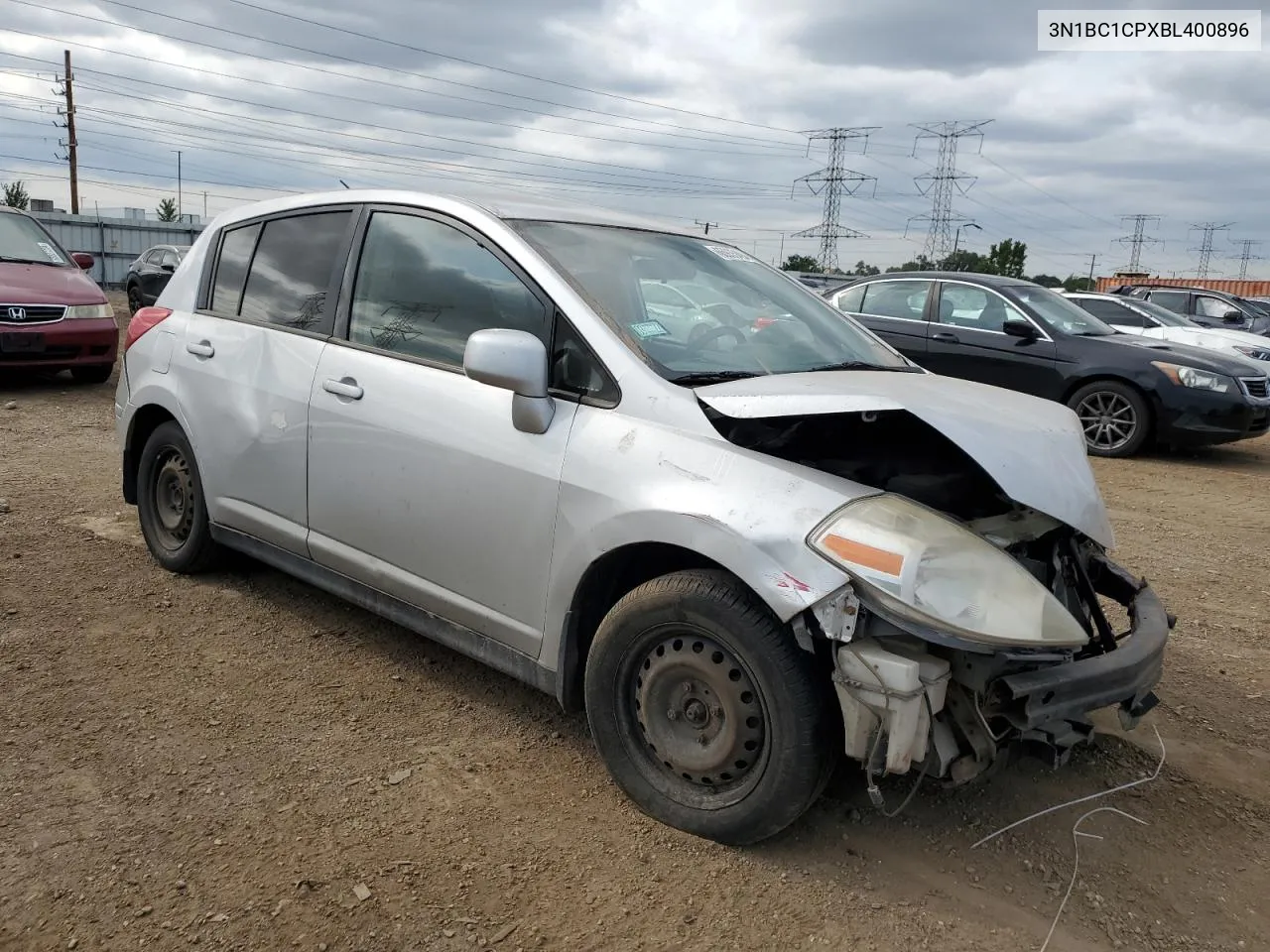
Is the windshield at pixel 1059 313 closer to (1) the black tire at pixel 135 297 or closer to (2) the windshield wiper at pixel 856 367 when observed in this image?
(2) the windshield wiper at pixel 856 367

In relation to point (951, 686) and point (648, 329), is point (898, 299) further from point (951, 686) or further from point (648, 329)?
point (951, 686)

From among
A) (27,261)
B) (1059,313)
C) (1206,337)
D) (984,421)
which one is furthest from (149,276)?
(984,421)

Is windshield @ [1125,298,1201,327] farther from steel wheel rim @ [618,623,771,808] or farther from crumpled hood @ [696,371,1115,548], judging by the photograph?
steel wheel rim @ [618,623,771,808]

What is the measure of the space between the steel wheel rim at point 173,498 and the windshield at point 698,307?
2.18 m

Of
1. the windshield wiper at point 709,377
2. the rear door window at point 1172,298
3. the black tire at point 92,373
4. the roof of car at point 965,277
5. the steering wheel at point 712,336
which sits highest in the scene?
the rear door window at point 1172,298

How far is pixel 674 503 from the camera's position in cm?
263

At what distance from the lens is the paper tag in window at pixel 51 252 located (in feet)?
33.7

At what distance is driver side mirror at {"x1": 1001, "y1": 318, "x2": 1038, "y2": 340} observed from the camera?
30.5ft

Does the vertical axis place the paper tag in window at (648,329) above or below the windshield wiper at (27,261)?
below

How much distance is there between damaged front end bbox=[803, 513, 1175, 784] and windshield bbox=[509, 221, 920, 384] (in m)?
0.93

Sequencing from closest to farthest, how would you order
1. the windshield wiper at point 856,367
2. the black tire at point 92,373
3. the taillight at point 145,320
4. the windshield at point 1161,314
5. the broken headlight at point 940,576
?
the broken headlight at point 940,576 < the windshield wiper at point 856,367 < the taillight at point 145,320 < the black tire at point 92,373 < the windshield at point 1161,314

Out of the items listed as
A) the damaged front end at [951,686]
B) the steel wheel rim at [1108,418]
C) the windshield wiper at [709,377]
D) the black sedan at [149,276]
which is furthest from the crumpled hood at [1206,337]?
the black sedan at [149,276]

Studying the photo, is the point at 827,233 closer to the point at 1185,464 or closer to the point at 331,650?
the point at 1185,464

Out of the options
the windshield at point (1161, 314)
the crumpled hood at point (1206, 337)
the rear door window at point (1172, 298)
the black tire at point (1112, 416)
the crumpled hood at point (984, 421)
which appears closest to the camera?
the crumpled hood at point (984, 421)
